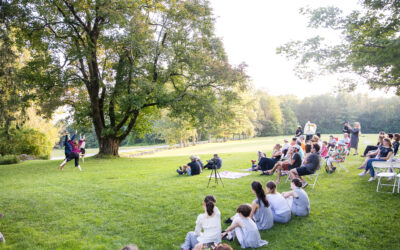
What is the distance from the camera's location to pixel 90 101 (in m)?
21.1

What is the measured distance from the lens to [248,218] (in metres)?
4.49

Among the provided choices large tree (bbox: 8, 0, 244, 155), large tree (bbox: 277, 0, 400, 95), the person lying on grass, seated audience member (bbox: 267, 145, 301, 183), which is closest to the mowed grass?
the person lying on grass

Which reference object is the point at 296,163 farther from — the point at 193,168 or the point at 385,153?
the point at 193,168

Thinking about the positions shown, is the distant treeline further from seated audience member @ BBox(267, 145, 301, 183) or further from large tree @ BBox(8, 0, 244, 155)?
seated audience member @ BBox(267, 145, 301, 183)

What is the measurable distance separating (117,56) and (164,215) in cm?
1695

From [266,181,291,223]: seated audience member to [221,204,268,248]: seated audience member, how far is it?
1.01 meters

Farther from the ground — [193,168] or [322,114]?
[322,114]

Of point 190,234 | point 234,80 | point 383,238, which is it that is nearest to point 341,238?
point 383,238

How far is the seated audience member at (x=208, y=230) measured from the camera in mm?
4250

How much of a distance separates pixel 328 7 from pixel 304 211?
31.4ft

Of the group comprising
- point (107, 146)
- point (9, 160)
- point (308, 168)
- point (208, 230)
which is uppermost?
point (107, 146)

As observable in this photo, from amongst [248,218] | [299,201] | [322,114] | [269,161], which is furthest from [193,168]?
[322,114]

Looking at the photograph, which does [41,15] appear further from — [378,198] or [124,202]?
→ [378,198]

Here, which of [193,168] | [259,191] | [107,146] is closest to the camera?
[259,191]
